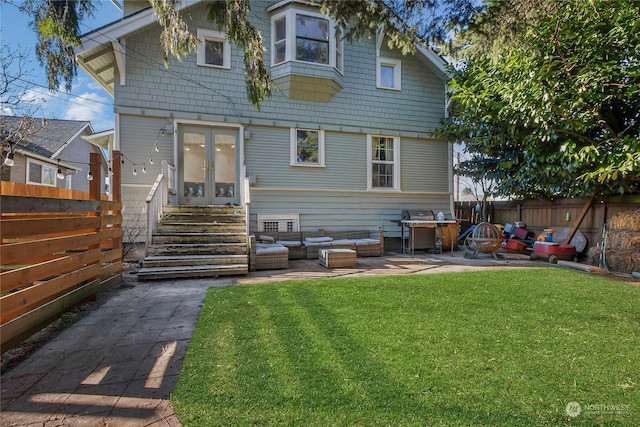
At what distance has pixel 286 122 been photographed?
8422 mm

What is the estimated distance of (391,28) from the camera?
4.55 meters

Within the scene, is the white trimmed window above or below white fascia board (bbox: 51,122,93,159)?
below

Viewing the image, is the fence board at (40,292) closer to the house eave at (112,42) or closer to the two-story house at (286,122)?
the two-story house at (286,122)

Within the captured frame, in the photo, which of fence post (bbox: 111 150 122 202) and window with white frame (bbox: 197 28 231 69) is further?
window with white frame (bbox: 197 28 231 69)

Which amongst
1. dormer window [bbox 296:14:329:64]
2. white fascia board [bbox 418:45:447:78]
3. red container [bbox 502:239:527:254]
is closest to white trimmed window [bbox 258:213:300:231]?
dormer window [bbox 296:14:329:64]

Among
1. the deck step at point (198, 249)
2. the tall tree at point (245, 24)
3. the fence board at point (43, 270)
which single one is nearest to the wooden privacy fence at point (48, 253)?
the fence board at point (43, 270)

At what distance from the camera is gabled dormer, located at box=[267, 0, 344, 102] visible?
26.1 ft

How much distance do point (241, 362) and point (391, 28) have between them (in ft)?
15.5

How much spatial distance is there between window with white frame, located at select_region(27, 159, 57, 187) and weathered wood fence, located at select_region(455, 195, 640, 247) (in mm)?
16632

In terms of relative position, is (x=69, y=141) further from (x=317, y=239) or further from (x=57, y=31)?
(x=57, y=31)

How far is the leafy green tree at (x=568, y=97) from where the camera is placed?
5152 mm

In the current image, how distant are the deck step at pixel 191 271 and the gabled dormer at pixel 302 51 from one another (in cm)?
514

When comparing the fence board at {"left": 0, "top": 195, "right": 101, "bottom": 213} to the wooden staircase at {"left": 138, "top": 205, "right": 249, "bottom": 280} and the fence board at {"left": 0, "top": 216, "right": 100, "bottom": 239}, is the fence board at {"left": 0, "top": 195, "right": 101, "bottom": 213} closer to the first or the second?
the fence board at {"left": 0, "top": 216, "right": 100, "bottom": 239}

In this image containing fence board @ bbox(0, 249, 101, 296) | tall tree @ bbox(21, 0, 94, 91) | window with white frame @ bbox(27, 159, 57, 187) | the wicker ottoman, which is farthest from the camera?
window with white frame @ bbox(27, 159, 57, 187)
